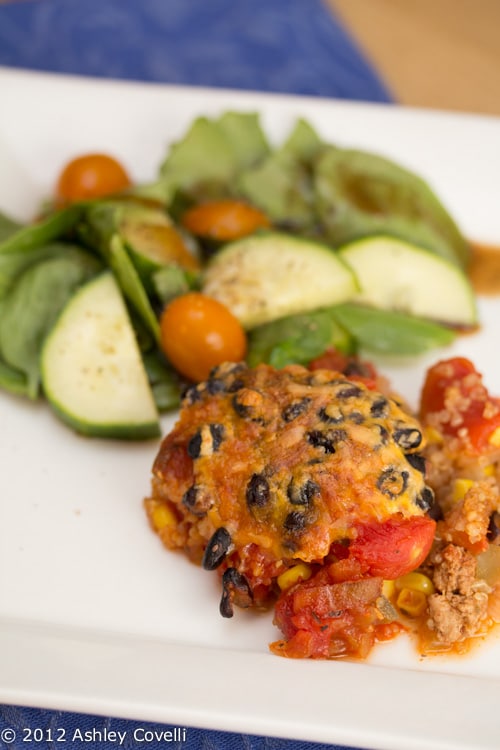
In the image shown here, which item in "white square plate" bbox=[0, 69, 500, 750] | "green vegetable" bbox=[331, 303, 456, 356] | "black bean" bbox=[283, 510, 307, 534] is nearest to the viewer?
"white square plate" bbox=[0, 69, 500, 750]

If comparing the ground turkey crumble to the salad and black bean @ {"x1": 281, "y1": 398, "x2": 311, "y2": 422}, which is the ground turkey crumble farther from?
the salad

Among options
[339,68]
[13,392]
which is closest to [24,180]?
[13,392]

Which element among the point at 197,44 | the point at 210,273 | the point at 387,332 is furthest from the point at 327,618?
the point at 197,44

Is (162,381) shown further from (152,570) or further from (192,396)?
(152,570)

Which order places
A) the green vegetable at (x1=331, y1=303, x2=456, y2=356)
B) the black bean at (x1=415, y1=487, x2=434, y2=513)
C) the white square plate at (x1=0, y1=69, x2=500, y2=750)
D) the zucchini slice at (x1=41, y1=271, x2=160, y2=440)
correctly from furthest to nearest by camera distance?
the green vegetable at (x1=331, y1=303, x2=456, y2=356) → the zucchini slice at (x1=41, y1=271, x2=160, y2=440) → the black bean at (x1=415, y1=487, x2=434, y2=513) → the white square plate at (x1=0, y1=69, x2=500, y2=750)

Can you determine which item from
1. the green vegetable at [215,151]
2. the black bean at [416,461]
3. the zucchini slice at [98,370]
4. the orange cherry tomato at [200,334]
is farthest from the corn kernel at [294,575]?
the green vegetable at [215,151]

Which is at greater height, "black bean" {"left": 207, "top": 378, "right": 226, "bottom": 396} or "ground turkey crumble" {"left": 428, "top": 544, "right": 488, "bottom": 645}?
"black bean" {"left": 207, "top": 378, "right": 226, "bottom": 396}

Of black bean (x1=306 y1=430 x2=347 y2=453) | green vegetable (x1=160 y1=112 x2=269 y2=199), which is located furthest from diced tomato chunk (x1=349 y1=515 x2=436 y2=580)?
green vegetable (x1=160 y1=112 x2=269 y2=199)
